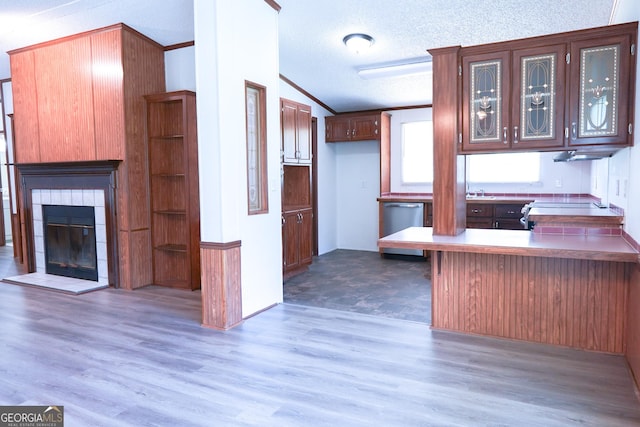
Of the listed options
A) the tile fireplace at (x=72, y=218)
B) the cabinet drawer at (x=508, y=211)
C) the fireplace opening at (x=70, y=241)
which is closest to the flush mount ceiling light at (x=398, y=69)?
the cabinet drawer at (x=508, y=211)

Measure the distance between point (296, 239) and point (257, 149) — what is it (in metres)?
1.89

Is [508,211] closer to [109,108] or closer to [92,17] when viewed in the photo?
[109,108]

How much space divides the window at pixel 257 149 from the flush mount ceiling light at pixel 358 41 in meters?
1.26

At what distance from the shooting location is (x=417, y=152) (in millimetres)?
6793

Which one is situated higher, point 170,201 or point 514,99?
point 514,99

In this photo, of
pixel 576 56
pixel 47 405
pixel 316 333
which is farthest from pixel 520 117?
pixel 47 405

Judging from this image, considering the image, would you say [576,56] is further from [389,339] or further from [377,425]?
[377,425]

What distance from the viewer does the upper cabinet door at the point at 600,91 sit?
2723 mm

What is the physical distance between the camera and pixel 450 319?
3.32m

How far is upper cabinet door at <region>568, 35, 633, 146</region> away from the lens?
272cm

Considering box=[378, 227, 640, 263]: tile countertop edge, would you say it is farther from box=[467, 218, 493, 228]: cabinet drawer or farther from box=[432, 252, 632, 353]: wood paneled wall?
box=[467, 218, 493, 228]: cabinet drawer

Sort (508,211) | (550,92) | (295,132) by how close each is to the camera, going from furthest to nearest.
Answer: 1. (508,211)
2. (295,132)
3. (550,92)

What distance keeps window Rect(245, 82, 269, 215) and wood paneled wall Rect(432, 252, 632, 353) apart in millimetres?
1636
